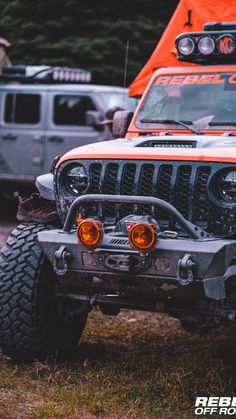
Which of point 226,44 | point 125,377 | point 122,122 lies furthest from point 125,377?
point 226,44

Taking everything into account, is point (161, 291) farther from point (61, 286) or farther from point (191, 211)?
point (61, 286)

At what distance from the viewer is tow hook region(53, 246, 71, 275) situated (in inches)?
197

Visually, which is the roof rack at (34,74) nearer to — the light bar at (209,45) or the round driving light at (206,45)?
the light bar at (209,45)

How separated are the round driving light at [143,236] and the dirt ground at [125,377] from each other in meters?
0.96

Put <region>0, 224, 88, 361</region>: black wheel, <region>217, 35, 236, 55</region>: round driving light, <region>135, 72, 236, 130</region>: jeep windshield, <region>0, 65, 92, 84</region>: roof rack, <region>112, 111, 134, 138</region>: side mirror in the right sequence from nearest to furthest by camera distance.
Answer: <region>0, 224, 88, 361</region>: black wheel → <region>135, 72, 236, 130</region>: jeep windshield → <region>217, 35, 236, 55</region>: round driving light → <region>112, 111, 134, 138</region>: side mirror → <region>0, 65, 92, 84</region>: roof rack

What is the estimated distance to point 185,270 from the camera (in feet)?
15.3

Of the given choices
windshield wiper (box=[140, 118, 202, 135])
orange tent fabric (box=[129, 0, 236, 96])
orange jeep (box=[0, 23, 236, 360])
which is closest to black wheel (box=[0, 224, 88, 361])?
orange jeep (box=[0, 23, 236, 360])

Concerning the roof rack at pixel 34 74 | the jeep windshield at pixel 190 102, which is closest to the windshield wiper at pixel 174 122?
the jeep windshield at pixel 190 102

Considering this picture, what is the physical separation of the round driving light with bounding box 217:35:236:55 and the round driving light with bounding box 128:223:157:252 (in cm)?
233

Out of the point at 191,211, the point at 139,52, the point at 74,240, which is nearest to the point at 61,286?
the point at 74,240

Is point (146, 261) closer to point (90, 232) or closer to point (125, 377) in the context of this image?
point (90, 232)

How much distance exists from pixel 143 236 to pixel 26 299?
115cm

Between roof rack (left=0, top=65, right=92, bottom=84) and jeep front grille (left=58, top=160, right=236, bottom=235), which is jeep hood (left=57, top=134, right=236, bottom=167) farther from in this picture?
roof rack (left=0, top=65, right=92, bottom=84)

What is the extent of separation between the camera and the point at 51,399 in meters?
4.97
